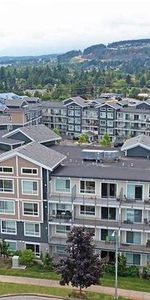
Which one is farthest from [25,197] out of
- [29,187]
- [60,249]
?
[60,249]

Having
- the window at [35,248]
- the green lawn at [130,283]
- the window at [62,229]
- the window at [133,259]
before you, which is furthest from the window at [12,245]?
the window at [133,259]

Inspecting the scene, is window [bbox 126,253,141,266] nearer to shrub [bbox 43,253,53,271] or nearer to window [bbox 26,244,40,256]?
shrub [bbox 43,253,53,271]

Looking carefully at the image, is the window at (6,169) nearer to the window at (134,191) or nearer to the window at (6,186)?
the window at (6,186)

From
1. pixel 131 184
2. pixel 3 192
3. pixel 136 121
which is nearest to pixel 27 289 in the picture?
pixel 3 192

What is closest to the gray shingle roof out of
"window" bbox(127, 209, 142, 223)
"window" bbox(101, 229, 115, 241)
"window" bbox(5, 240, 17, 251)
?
"window" bbox(127, 209, 142, 223)

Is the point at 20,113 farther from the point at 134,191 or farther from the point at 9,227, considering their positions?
the point at 134,191

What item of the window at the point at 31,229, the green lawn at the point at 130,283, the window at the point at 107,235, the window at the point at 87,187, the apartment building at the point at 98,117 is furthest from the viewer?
the apartment building at the point at 98,117
